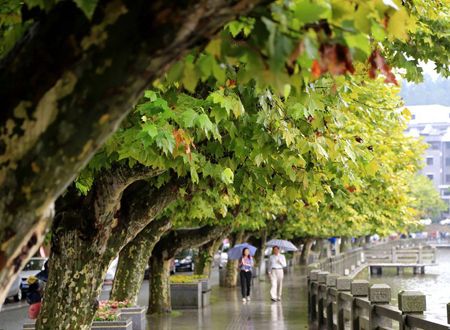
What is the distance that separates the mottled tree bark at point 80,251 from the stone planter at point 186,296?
45.9 ft

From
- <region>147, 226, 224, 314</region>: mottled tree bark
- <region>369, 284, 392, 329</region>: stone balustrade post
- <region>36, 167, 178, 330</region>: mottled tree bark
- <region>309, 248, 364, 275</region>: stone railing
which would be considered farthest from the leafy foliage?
<region>36, 167, 178, 330</region>: mottled tree bark

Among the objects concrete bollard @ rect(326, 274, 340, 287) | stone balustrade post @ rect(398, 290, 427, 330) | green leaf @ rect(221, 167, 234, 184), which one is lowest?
stone balustrade post @ rect(398, 290, 427, 330)

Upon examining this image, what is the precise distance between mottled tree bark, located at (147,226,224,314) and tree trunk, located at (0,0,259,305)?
18229mm

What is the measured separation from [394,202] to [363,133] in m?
9.81

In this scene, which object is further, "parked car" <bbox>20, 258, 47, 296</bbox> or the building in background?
the building in background

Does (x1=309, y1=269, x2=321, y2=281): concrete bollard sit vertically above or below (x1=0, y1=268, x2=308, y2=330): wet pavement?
above

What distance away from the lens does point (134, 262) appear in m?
16.9

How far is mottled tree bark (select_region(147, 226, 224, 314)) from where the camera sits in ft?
70.5

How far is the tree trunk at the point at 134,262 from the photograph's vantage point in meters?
16.7

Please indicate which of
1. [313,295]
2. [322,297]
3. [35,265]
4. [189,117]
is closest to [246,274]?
[313,295]

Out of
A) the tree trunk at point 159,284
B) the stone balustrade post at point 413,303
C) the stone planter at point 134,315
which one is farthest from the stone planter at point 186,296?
the stone balustrade post at point 413,303

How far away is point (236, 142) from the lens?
30.5 feet

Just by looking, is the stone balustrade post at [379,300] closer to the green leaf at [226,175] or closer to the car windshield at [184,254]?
the green leaf at [226,175]

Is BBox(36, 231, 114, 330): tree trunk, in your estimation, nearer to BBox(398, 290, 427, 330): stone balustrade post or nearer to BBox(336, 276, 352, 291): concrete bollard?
BBox(398, 290, 427, 330): stone balustrade post
